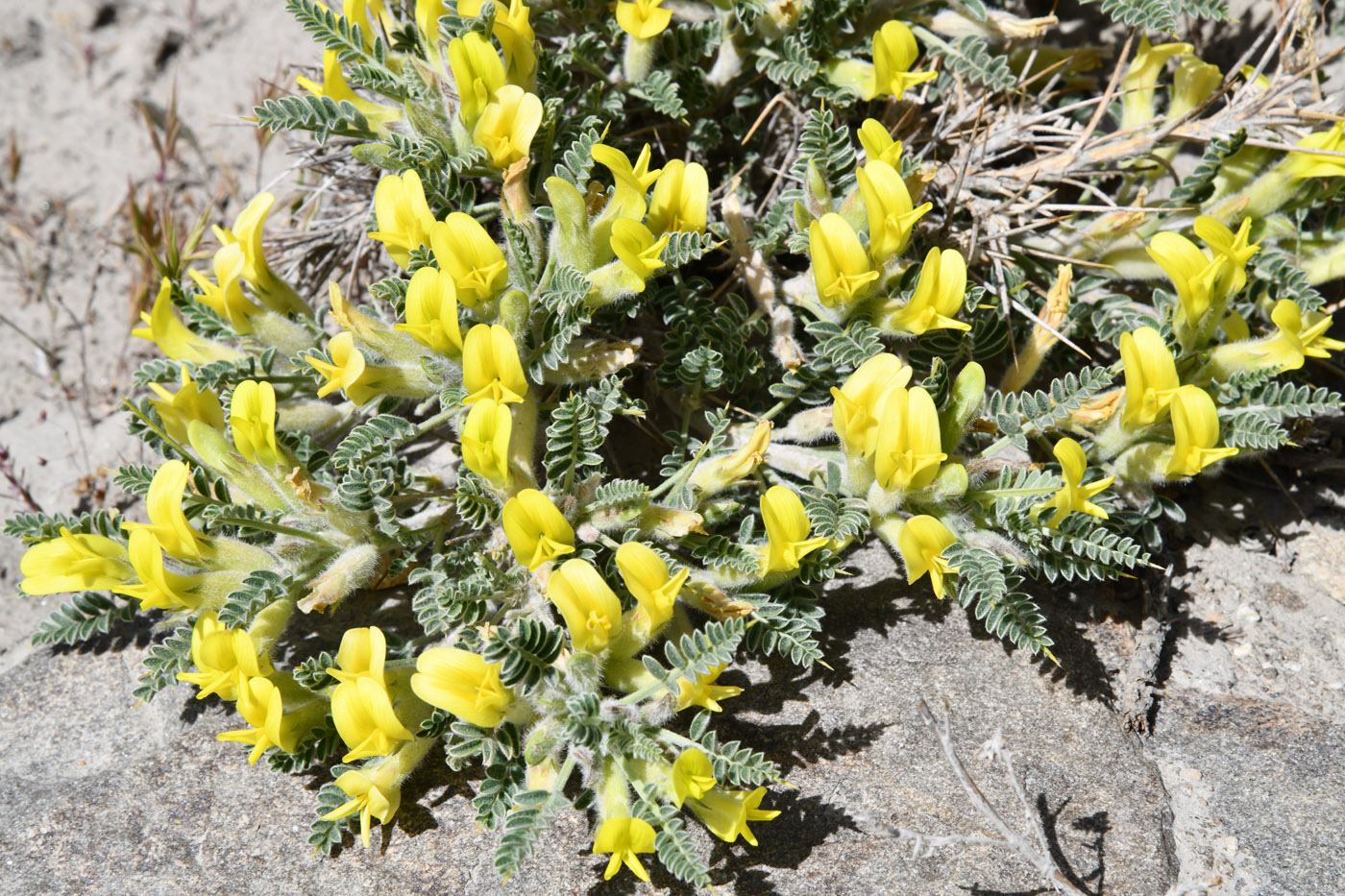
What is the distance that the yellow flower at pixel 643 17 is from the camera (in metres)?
2.46

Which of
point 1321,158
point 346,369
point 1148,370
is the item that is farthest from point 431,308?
point 1321,158

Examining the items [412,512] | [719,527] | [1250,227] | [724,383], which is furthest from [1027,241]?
[412,512]

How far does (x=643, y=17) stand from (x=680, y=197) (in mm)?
537

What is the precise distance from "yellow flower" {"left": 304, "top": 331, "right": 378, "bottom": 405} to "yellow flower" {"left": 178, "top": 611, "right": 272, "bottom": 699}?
21.0 inches

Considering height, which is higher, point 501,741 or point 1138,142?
point 1138,142

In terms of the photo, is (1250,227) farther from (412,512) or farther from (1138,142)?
(412,512)

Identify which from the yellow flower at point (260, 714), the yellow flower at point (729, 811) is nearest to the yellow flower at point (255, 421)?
the yellow flower at point (260, 714)

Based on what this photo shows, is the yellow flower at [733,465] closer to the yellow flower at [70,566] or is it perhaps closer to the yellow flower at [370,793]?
the yellow flower at [370,793]

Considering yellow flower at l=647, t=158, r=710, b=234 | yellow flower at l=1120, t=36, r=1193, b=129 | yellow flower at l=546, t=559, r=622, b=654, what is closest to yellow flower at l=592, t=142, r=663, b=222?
yellow flower at l=647, t=158, r=710, b=234

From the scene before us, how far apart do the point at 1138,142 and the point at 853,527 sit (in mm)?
1361

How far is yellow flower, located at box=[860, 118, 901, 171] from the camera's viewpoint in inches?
91.5

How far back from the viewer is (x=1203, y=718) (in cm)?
233

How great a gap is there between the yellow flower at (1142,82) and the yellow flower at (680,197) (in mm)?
1236

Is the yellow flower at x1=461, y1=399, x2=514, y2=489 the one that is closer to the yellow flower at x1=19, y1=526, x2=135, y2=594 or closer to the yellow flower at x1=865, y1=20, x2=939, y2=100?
the yellow flower at x1=19, y1=526, x2=135, y2=594
